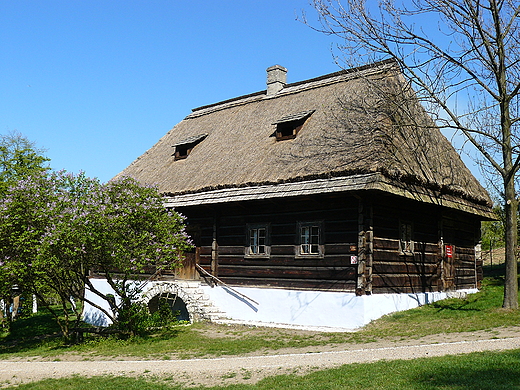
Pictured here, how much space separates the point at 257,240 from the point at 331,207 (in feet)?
10.0

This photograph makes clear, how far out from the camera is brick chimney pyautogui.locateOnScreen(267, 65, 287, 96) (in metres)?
22.7

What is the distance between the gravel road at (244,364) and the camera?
9.56 metres

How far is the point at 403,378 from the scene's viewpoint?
806cm

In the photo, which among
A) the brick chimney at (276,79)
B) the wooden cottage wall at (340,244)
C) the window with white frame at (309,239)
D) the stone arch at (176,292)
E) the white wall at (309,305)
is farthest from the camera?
the brick chimney at (276,79)

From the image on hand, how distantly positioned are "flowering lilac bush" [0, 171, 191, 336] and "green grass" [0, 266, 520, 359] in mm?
1475

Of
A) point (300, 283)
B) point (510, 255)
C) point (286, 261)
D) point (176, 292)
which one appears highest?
point (510, 255)

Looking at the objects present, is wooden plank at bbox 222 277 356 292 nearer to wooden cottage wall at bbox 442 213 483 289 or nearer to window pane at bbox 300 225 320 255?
window pane at bbox 300 225 320 255

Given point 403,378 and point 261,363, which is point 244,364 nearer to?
point 261,363

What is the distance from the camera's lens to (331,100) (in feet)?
61.8

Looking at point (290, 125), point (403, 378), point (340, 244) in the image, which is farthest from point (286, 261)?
point (403, 378)

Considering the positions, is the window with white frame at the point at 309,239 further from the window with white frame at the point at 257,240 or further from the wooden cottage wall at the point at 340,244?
the window with white frame at the point at 257,240

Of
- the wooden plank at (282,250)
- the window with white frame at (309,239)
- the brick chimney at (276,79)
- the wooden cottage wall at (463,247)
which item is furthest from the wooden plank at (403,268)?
the brick chimney at (276,79)

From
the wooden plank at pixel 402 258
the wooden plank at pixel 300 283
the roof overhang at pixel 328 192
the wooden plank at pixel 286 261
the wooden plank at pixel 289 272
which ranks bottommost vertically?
the wooden plank at pixel 300 283

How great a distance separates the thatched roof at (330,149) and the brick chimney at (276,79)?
0.33 meters
